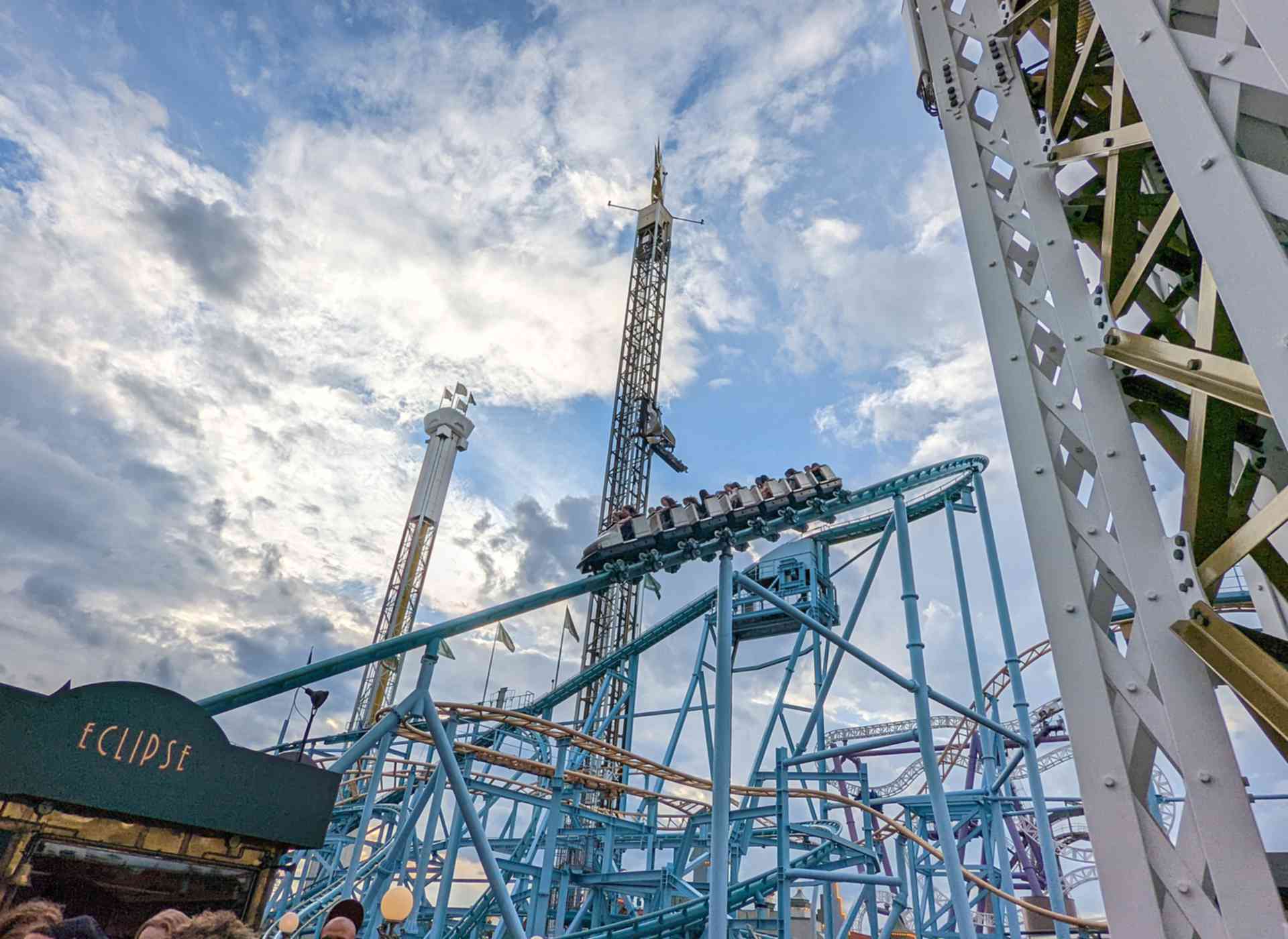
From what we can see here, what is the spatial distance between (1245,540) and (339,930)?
381cm

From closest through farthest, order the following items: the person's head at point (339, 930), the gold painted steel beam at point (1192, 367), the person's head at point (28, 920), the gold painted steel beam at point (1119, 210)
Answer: the gold painted steel beam at point (1192, 367) < the gold painted steel beam at point (1119, 210) < the person's head at point (28, 920) < the person's head at point (339, 930)

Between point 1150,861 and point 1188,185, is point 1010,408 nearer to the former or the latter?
point 1188,185

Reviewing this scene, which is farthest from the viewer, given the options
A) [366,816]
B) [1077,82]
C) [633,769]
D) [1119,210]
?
[633,769]

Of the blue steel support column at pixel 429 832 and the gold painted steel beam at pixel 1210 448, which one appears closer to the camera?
the gold painted steel beam at pixel 1210 448

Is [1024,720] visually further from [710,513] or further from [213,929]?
[213,929]

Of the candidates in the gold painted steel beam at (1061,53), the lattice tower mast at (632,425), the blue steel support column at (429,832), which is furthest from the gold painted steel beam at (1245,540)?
the lattice tower mast at (632,425)

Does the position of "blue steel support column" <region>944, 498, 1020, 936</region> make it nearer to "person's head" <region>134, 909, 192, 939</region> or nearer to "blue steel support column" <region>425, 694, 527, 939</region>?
"blue steel support column" <region>425, 694, 527, 939</region>

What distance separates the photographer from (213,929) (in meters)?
2.41

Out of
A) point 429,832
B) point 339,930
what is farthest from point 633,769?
point 339,930

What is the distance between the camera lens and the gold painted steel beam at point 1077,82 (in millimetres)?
2189

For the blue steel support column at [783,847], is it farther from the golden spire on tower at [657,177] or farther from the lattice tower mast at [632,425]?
the golden spire on tower at [657,177]

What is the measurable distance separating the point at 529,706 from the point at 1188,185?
21441mm

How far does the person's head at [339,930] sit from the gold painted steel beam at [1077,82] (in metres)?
4.34

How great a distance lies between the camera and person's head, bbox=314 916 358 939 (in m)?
3.26
